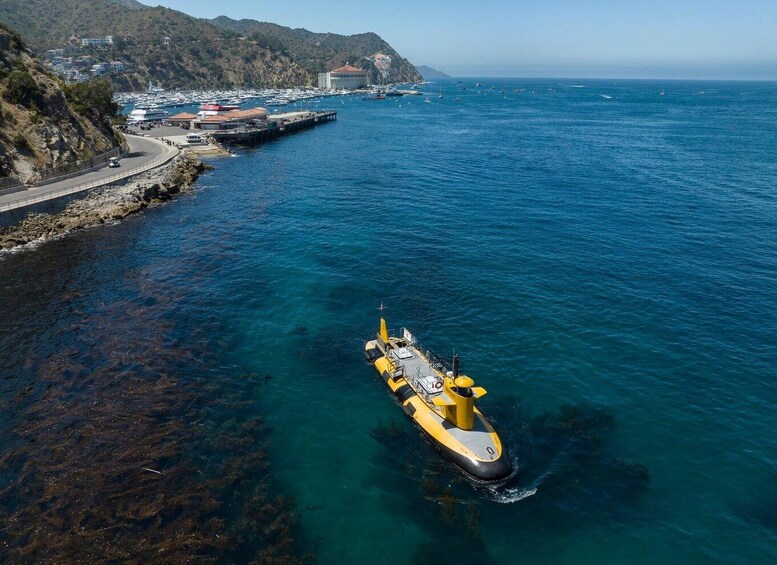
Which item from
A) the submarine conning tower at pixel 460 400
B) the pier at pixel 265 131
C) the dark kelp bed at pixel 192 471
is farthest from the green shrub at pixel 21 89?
the submarine conning tower at pixel 460 400

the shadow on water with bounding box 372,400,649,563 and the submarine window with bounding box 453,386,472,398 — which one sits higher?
the submarine window with bounding box 453,386,472,398

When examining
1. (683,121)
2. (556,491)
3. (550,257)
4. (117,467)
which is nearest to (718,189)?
(550,257)

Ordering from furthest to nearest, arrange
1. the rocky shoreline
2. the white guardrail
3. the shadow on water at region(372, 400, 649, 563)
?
the white guardrail → the rocky shoreline → the shadow on water at region(372, 400, 649, 563)

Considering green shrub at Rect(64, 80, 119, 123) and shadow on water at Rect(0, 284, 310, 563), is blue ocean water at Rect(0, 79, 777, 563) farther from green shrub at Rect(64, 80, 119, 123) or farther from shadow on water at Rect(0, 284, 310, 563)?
green shrub at Rect(64, 80, 119, 123)

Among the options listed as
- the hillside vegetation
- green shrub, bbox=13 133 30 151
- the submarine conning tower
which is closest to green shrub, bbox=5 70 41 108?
the hillside vegetation

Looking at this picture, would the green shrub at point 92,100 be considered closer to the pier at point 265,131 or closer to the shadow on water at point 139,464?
the pier at point 265,131

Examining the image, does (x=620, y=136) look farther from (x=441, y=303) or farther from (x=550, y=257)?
(x=441, y=303)

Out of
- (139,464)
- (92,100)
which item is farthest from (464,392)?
(92,100)

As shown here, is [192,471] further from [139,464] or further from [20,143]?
[20,143]
